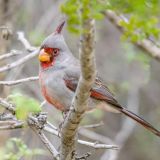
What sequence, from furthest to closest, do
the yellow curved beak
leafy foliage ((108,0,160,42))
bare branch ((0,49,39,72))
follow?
the yellow curved beak < bare branch ((0,49,39,72)) < leafy foliage ((108,0,160,42))

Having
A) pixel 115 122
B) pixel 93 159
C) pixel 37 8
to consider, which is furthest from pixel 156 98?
pixel 37 8

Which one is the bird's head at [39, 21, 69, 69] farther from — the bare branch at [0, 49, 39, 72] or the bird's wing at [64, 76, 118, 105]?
the bird's wing at [64, 76, 118, 105]

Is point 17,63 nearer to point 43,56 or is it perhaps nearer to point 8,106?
point 43,56

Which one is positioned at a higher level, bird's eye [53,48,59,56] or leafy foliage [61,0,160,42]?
leafy foliage [61,0,160,42]

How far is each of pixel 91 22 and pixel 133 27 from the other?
1121 millimetres

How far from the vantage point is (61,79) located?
11.0 feet

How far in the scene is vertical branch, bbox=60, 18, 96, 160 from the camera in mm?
1925

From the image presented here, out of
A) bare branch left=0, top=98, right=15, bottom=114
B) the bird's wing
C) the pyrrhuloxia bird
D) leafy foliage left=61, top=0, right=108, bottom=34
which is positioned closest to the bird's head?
the pyrrhuloxia bird

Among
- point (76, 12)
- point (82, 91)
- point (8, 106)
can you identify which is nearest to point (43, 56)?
point (8, 106)

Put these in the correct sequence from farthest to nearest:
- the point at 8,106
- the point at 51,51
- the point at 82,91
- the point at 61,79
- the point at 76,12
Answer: the point at 51,51, the point at 61,79, the point at 8,106, the point at 82,91, the point at 76,12

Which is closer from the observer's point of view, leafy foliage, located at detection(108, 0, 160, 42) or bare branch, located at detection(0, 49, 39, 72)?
leafy foliage, located at detection(108, 0, 160, 42)

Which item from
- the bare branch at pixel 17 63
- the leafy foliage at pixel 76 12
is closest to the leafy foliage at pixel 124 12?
the leafy foliage at pixel 76 12

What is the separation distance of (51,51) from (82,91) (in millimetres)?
1313

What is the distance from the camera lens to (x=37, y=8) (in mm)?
7047
